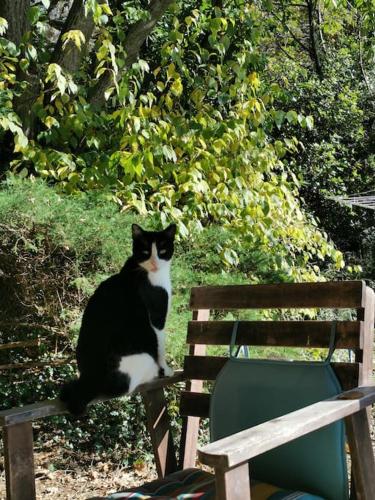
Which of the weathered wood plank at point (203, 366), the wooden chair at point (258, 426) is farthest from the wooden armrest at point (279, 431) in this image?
the weathered wood plank at point (203, 366)

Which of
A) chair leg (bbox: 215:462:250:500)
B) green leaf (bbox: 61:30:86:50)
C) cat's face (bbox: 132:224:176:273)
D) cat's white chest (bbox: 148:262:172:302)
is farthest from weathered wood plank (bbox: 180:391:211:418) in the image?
green leaf (bbox: 61:30:86:50)

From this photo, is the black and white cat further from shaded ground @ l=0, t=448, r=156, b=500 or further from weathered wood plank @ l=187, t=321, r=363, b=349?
shaded ground @ l=0, t=448, r=156, b=500

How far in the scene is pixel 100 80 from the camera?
384 centimetres

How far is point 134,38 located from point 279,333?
2624 mm

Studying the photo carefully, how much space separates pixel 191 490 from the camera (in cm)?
172

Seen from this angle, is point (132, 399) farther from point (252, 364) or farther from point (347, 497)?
point (347, 497)

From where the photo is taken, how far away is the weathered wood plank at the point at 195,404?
83.9 inches

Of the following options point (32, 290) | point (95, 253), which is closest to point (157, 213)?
point (95, 253)

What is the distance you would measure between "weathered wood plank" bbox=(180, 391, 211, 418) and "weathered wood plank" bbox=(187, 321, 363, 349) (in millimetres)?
193

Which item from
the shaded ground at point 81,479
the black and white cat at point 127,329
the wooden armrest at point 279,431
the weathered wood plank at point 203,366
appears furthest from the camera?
the shaded ground at point 81,479

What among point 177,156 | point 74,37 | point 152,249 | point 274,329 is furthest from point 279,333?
point 74,37

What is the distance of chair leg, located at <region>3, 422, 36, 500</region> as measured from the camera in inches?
62.5

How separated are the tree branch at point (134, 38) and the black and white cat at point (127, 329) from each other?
163cm

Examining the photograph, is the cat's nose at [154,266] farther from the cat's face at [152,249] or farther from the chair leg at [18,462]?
the chair leg at [18,462]
